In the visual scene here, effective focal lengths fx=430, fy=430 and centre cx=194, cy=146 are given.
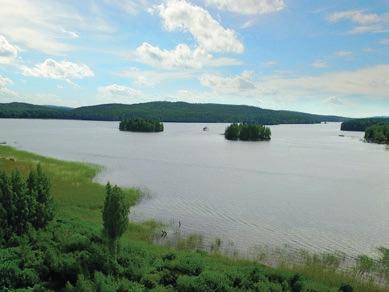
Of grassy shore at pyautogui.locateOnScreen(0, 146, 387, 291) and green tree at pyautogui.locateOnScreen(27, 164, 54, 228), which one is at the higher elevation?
green tree at pyautogui.locateOnScreen(27, 164, 54, 228)

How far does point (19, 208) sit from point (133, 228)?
10.6 meters

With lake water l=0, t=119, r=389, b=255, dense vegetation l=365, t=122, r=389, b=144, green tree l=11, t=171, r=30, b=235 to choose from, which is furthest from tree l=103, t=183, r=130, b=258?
dense vegetation l=365, t=122, r=389, b=144

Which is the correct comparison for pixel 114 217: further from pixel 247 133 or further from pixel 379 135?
pixel 379 135

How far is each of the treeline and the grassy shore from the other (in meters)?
3.37

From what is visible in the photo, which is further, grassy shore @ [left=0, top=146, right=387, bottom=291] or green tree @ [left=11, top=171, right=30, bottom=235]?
green tree @ [left=11, top=171, right=30, bottom=235]

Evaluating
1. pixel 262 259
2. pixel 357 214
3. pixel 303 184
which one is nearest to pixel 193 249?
pixel 262 259

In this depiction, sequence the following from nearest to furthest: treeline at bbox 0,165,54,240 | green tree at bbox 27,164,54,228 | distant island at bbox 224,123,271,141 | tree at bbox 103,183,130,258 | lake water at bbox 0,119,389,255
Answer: tree at bbox 103,183,130,258
treeline at bbox 0,165,54,240
green tree at bbox 27,164,54,228
lake water at bbox 0,119,389,255
distant island at bbox 224,123,271,141

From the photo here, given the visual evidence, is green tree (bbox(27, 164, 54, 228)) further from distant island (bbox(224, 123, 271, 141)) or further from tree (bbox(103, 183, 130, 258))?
distant island (bbox(224, 123, 271, 141))

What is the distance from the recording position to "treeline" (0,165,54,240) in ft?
91.8

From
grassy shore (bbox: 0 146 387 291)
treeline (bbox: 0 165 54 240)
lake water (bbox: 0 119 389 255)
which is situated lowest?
lake water (bbox: 0 119 389 255)

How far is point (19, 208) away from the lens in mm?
28672

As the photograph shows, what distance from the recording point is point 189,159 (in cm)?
9975

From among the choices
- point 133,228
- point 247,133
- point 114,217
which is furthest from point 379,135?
point 114,217

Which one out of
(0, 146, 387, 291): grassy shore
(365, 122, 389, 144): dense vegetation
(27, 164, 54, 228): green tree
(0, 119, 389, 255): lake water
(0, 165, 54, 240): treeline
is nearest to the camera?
(0, 146, 387, 291): grassy shore
